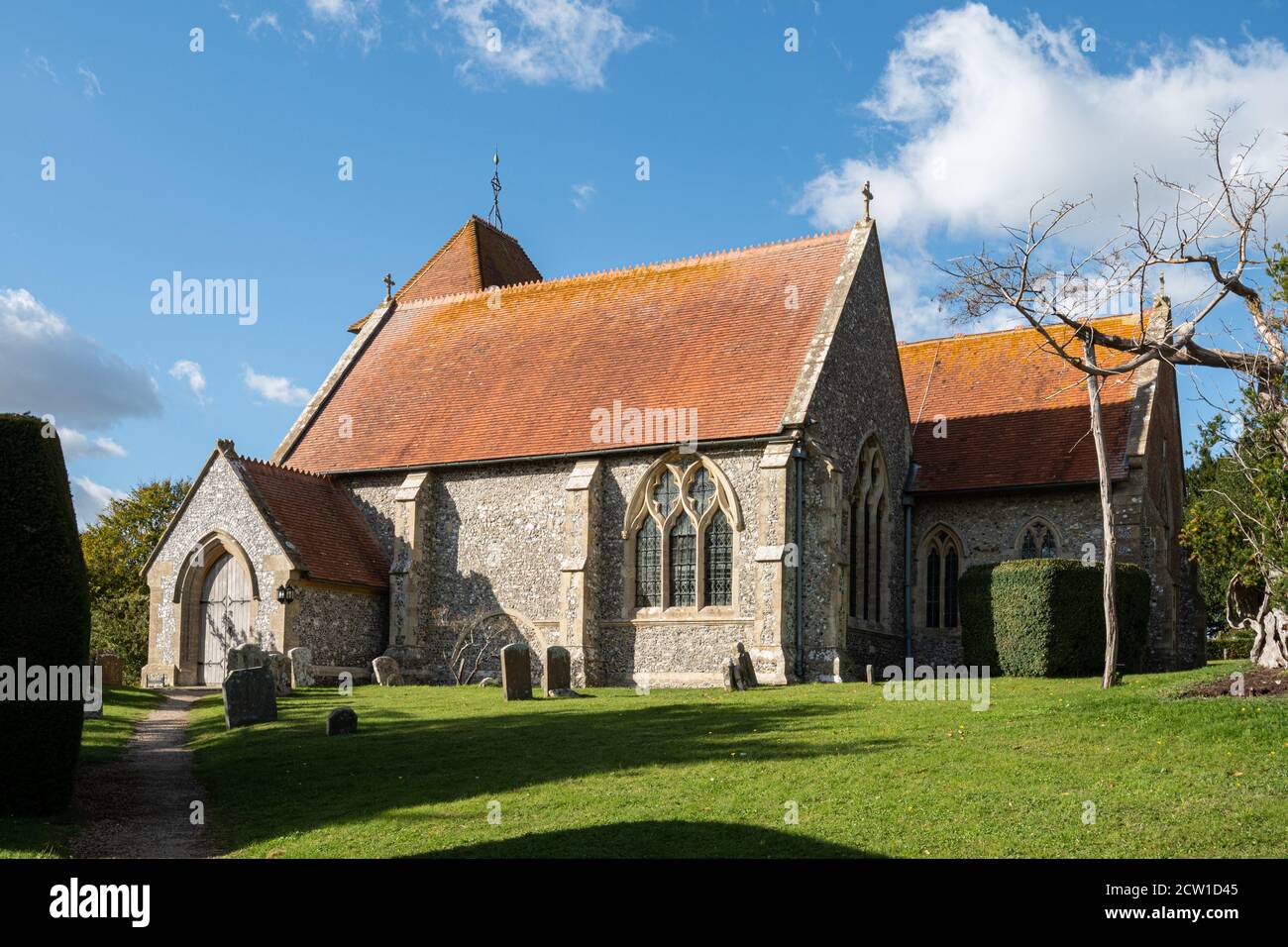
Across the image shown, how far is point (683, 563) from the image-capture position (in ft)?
78.4

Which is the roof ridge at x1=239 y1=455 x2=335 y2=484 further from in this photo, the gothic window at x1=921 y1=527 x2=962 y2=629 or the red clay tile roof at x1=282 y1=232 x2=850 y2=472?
the gothic window at x1=921 y1=527 x2=962 y2=629

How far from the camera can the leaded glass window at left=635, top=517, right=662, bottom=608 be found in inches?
948

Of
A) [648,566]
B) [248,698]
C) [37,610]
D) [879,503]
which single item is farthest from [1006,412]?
[37,610]

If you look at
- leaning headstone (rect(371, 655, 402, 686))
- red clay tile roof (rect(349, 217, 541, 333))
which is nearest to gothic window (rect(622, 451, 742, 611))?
leaning headstone (rect(371, 655, 402, 686))

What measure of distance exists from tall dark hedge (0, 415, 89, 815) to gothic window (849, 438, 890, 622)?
52.1 ft

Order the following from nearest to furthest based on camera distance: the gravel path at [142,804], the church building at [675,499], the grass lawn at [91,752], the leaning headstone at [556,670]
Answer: the grass lawn at [91,752] → the gravel path at [142,804] → the leaning headstone at [556,670] → the church building at [675,499]

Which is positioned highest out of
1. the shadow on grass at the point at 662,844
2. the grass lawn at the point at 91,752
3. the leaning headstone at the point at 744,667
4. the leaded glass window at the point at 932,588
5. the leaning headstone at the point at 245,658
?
the leaded glass window at the point at 932,588

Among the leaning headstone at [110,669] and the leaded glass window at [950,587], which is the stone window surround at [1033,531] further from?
the leaning headstone at [110,669]

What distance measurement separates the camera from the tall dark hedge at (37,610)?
1160 cm

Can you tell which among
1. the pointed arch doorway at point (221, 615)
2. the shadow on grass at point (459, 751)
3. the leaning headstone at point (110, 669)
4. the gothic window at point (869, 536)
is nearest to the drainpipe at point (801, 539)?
the gothic window at point (869, 536)

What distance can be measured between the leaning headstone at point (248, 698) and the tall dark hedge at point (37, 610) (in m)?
5.59

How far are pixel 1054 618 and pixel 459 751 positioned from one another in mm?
11251
